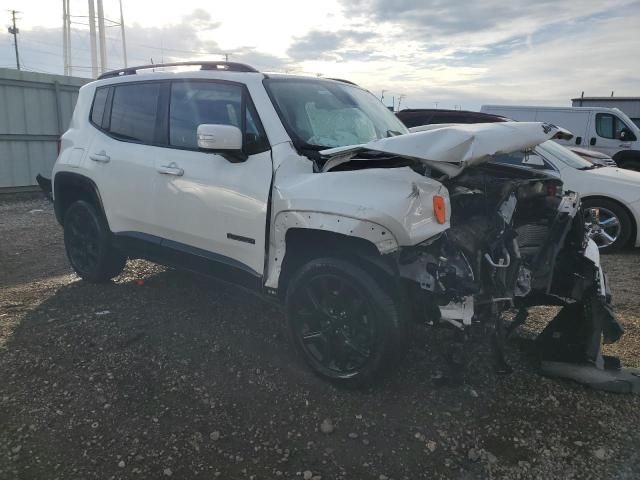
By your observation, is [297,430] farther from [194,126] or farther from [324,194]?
[194,126]

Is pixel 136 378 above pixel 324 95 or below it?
below

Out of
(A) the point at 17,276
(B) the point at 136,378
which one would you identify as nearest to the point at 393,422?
(B) the point at 136,378

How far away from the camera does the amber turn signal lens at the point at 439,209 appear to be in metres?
2.85

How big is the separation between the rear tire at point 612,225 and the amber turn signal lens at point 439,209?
16.6ft

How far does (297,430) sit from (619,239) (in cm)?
600

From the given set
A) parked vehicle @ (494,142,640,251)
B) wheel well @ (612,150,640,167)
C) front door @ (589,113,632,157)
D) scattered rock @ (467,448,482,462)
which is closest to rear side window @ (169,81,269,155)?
scattered rock @ (467,448,482,462)

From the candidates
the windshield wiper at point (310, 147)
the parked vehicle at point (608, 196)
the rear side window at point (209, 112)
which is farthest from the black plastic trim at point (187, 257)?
the parked vehicle at point (608, 196)

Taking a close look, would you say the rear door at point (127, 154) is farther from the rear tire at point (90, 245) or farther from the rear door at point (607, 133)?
the rear door at point (607, 133)

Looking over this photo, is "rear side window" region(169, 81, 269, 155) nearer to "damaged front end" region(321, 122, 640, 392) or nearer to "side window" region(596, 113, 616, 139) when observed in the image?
"damaged front end" region(321, 122, 640, 392)

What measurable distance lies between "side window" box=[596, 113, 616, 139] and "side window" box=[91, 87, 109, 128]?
11777mm

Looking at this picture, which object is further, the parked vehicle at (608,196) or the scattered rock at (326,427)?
the parked vehicle at (608,196)

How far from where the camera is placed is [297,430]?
2.91 metres

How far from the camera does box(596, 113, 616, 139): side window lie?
12.7 meters

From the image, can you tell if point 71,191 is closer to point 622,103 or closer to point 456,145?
point 456,145
